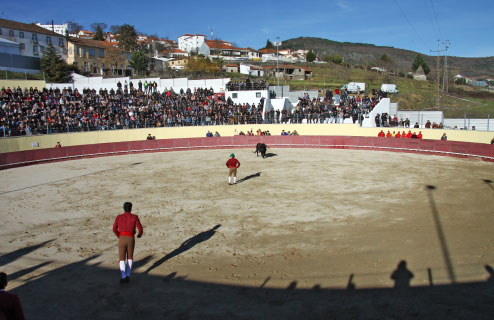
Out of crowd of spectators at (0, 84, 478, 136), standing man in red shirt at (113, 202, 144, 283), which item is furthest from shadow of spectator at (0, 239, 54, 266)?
crowd of spectators at (0, 84, 478, 136)

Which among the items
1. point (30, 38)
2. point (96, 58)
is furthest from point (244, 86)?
point (30, 38)

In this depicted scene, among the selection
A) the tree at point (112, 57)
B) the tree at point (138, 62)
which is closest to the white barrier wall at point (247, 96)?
the tree at point (138, 62)

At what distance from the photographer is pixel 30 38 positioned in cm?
5925

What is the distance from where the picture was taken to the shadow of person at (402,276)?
23.8 feet

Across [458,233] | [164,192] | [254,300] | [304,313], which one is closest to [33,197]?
[164,192]

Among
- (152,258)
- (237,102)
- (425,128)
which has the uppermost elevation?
(237,102)

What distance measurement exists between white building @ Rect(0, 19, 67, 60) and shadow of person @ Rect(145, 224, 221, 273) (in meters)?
54.2

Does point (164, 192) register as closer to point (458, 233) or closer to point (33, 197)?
point (33, 197)

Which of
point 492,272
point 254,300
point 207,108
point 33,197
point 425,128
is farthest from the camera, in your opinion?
point 207,108

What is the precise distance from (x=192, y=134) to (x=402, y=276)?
29.0 m

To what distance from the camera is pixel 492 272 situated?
25.0 feet

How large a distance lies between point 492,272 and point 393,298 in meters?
2.48

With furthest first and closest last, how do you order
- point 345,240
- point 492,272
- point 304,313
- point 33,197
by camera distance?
point 33,197 < point 345,240 < point 492,272 < point 304,313

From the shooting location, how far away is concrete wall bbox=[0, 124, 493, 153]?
2739cm
